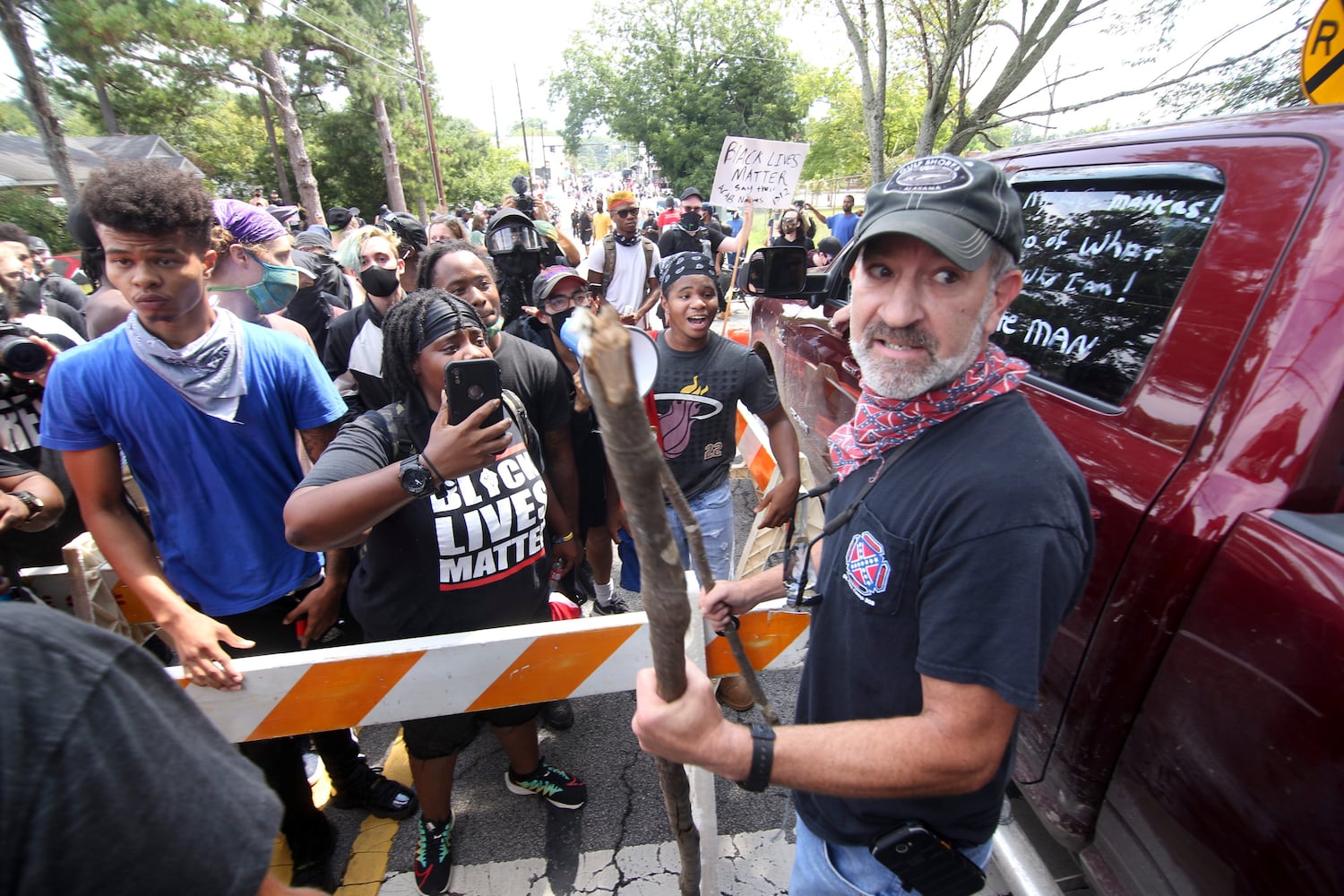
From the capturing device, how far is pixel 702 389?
2.86 metres

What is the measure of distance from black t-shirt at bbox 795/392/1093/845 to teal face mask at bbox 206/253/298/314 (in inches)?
124

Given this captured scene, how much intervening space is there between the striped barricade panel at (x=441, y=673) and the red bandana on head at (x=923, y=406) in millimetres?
608

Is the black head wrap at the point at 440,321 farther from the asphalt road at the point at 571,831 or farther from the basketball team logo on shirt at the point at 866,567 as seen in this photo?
the asphalt road at the point at 571,831

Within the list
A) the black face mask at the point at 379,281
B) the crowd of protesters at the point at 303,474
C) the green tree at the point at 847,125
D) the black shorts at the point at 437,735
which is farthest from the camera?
the green tree at the point at 847,125

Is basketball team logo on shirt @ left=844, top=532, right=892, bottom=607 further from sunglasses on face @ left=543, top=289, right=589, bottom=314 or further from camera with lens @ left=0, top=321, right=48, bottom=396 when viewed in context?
camera with lens @ left=0, top=321, right=48, bottom=396

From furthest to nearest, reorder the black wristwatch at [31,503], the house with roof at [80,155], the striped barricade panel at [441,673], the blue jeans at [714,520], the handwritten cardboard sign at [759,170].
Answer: the house with roof at [80,155] → the handwritten cardboard sign at [759,170] → the blue jeans at [714,520] → the black wristwatch at [31,503] → the striped barricade panel at [441,673]

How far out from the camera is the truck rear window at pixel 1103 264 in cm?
151

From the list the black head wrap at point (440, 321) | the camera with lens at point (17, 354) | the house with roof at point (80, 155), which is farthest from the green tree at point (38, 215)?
the black head wrap at point (440, 321)

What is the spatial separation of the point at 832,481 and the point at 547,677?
0.91 meters

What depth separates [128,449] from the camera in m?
1.92

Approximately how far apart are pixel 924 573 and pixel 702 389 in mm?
1903

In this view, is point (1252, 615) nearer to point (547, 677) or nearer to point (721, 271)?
point (547, 677)

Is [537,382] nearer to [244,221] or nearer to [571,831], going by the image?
[571,831]

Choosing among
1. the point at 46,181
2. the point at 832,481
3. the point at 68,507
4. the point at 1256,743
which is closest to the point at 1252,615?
the point at 1256,743
